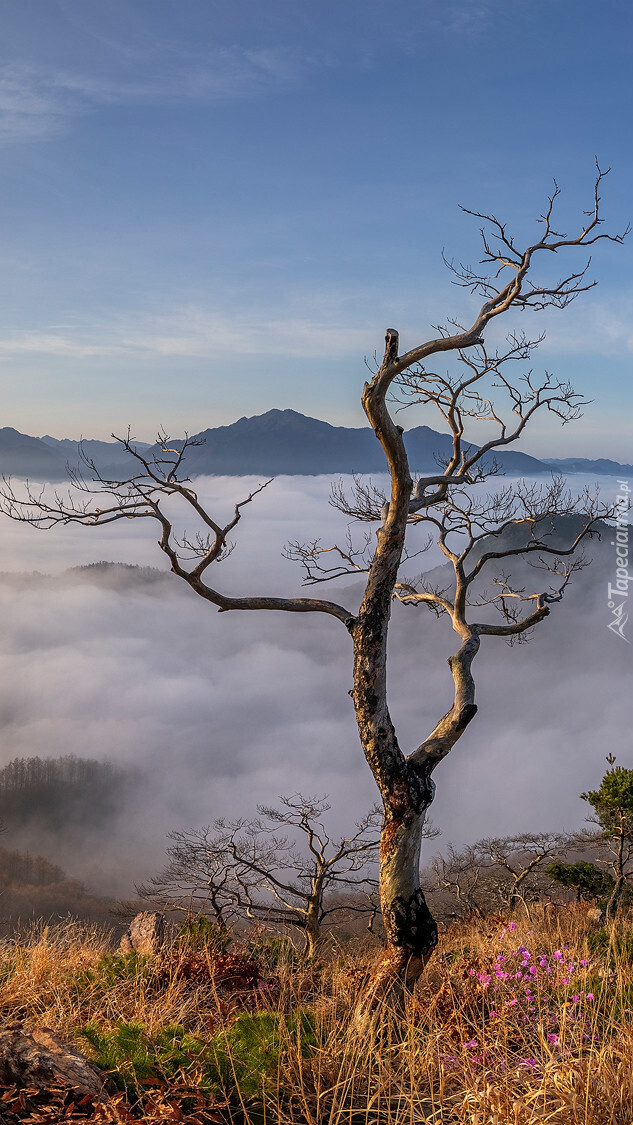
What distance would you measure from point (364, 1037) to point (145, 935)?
160 inches

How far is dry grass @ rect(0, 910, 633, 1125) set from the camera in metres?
3.20

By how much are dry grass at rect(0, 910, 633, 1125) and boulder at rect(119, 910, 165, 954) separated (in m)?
0.51

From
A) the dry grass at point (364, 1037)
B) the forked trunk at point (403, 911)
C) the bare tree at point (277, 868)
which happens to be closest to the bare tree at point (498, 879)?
the bare tree at point (277, 868)

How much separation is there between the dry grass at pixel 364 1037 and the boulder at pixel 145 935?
0.51m

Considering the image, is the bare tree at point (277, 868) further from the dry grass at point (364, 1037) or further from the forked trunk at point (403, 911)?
the dry grass at point (364, 1037)

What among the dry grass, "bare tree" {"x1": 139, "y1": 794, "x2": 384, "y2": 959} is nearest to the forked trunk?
the dry grass

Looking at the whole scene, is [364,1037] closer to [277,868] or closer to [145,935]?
[145,935]

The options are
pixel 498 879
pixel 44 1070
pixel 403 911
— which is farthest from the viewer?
pixel 498 879

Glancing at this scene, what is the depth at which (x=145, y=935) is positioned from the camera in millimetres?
7461

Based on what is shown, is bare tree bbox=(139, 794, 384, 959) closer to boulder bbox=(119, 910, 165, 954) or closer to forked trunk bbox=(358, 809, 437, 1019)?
boulder bbox=(119, 910, 165, 954)

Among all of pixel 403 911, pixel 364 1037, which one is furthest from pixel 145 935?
pixel 364 1037

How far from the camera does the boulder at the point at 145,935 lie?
7211 millimetres

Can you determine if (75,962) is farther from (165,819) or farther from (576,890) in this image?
(165,819)

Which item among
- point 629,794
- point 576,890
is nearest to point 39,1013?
point 629,794
